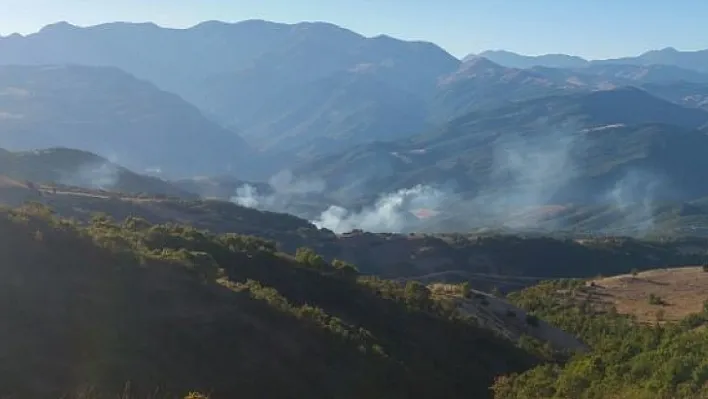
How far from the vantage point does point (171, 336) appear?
92.4 feet

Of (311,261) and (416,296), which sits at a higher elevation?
(311,261)

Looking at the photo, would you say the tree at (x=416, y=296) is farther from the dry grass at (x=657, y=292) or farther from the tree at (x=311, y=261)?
the dry grass at (x=657, y=292)

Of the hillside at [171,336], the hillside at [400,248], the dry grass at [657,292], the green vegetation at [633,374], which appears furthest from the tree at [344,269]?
the hillside at [400,248]

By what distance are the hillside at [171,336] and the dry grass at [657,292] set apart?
2157 inches

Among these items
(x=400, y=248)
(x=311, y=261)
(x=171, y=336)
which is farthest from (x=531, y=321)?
(x=400, y=248)

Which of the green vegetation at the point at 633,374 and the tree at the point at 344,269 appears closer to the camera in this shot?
the green vegetation at the point at 633,374

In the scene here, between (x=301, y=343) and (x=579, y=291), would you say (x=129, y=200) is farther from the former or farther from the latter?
(x=301, y=343)

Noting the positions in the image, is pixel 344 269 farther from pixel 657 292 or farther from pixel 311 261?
pixel 657 292

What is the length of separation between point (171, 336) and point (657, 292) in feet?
311

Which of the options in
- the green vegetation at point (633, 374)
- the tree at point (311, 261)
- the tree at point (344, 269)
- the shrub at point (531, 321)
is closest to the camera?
the green vegetation at point (633, 374)

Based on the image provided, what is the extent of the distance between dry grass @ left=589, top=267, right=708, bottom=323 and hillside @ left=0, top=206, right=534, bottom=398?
54.8 metres

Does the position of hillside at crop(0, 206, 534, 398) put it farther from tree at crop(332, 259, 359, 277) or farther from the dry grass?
the dry grass

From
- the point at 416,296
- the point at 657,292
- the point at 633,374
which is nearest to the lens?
the point at 633,374

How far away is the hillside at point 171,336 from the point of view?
78.3ft
